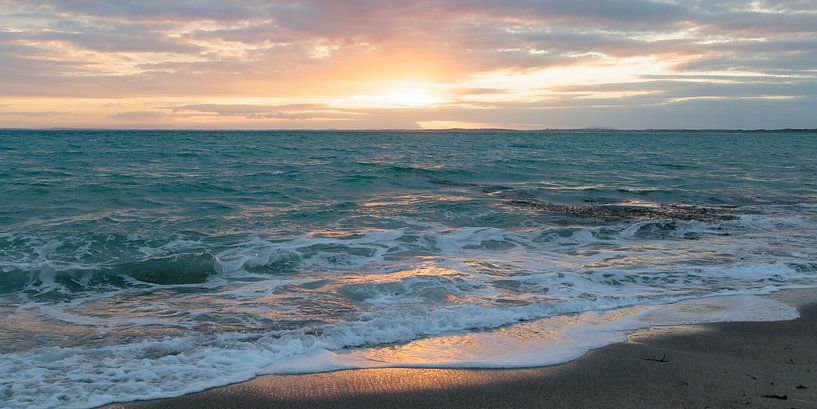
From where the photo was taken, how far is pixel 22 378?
5230mm

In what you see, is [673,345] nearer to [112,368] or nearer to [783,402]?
[783,402]

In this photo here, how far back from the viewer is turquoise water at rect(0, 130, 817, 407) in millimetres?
6082

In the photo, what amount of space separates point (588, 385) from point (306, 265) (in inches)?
252

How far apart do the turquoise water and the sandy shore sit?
1.85 feet

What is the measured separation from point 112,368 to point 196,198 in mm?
14154

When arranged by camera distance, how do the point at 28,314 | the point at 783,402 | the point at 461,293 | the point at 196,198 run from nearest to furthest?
the point at 783,402 < the point at 28,314 < the point at 461,293 < the point at 196,198

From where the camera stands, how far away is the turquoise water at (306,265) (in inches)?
239

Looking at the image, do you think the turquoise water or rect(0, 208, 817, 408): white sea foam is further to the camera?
the turquoise water

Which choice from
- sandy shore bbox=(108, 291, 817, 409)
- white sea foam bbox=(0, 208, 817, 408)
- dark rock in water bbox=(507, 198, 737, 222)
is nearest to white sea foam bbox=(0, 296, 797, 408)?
white sea foam bbox=(0, 208, 817, 408)

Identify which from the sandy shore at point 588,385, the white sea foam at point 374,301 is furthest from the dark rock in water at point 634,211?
the sandy shore at point 588,385

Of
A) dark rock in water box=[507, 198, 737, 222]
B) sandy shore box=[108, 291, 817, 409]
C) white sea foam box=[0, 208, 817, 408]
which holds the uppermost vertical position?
dark rock in water box=[507, 198, 737, 222]

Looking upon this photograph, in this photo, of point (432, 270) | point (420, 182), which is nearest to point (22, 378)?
point (432, 270)

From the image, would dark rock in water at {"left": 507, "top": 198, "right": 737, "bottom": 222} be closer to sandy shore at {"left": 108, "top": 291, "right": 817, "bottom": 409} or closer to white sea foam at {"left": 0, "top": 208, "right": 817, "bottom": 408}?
white sea foam at {"left": 0, "top": 208, "right": 817, "bottom": 408}

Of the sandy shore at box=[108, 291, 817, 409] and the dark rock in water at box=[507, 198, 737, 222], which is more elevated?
the dark rock in water at box=[507, 198, 737, 222]
